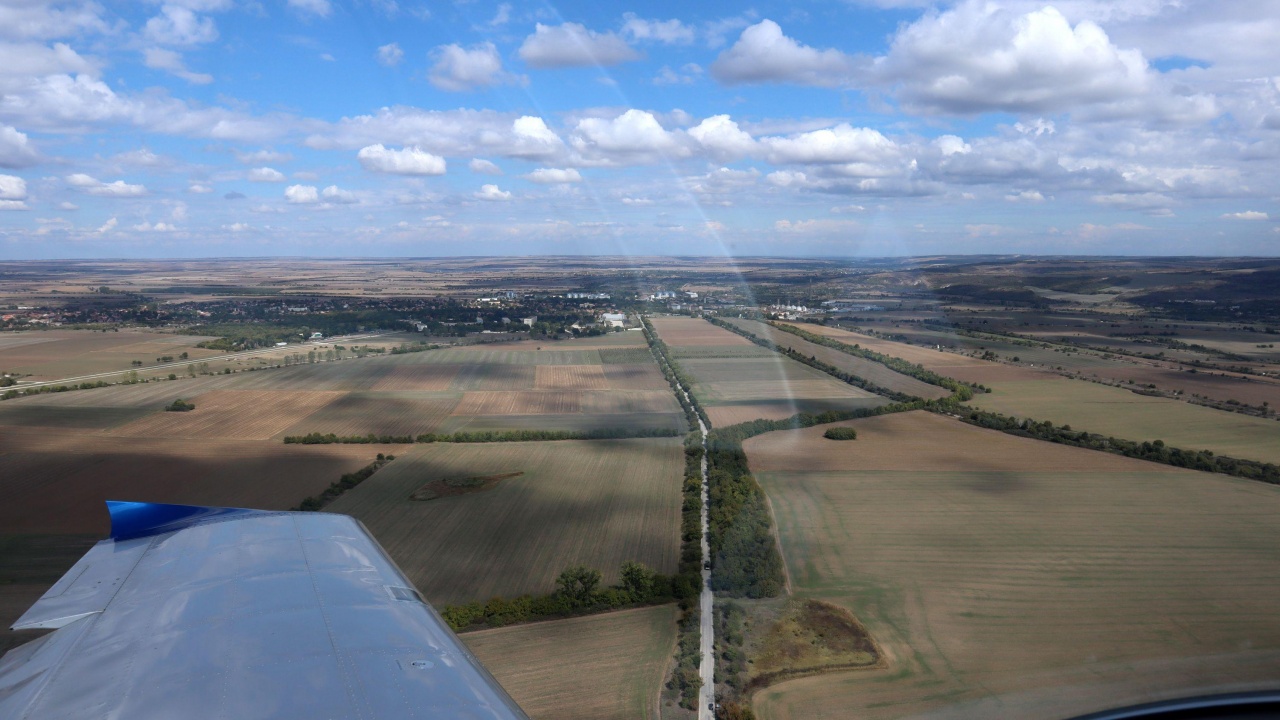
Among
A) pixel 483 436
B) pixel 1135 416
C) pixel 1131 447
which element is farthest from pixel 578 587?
pixel 1135 416

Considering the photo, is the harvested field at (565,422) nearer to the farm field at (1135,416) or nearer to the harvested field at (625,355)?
the harvested field at (625,355)

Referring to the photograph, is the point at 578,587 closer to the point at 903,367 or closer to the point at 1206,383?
the point at 903,367

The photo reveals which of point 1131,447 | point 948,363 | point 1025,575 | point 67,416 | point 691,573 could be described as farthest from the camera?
point 948,363

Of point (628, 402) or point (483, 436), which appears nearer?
point (483, 436)

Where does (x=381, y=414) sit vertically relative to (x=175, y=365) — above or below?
below

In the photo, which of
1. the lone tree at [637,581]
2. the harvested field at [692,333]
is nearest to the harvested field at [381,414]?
the lone tree at [637,581]

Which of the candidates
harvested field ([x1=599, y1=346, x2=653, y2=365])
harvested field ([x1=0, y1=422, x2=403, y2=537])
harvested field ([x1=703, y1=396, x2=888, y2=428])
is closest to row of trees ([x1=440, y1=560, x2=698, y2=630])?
harvested field ([x1=0, y1=422, x2=403, y2=537])

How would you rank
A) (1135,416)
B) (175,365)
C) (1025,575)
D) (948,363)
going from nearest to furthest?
(1025,575), (1135,416), (948,363), (175,365)
